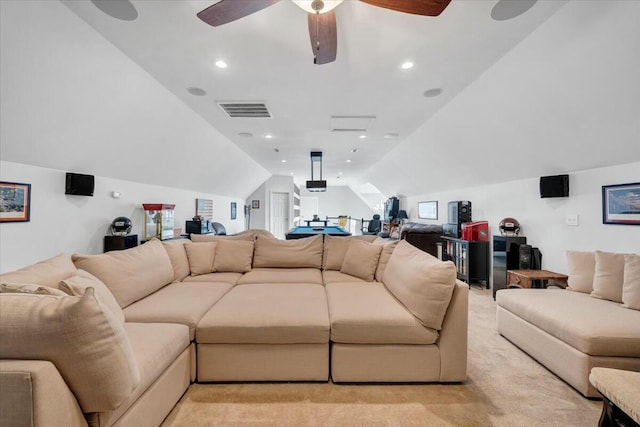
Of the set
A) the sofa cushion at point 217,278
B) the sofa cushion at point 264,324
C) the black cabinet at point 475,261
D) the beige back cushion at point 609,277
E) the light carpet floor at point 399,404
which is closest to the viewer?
the light carpet floor at point 399,404

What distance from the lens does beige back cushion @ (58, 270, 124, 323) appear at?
1.37 metres

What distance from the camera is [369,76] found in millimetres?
2803

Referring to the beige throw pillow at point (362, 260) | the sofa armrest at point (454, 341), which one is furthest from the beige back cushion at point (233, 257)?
the sofa armrest at point (454, 341)

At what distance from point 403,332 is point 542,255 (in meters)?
2.87

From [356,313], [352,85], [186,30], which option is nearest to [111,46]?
[186,30]

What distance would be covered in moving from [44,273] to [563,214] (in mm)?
4889

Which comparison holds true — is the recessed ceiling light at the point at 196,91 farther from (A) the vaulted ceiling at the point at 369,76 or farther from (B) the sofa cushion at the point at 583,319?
(B) the sofa cushion at the point at 583,319

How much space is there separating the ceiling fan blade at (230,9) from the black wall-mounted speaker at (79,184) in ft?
8.36

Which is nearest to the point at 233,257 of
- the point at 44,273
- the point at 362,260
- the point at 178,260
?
the point at 178,260

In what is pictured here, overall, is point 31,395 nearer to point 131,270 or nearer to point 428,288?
point 131,270

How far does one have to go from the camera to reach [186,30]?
6.90 ft

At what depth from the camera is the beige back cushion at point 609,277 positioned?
2.18 metres

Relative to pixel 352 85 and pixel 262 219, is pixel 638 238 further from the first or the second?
pixel 262 219

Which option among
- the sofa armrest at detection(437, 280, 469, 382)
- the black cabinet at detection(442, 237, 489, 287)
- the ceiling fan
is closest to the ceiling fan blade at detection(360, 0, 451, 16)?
the ceiling fan
